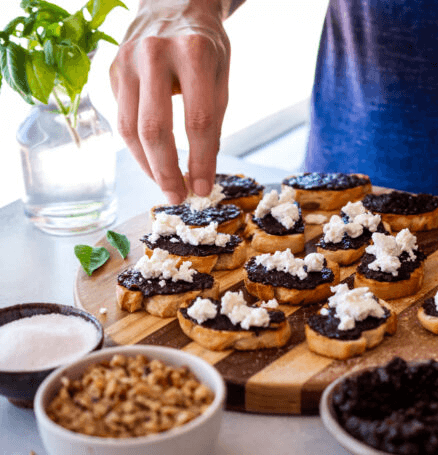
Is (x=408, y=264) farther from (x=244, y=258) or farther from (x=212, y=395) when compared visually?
(x=212, y=395)

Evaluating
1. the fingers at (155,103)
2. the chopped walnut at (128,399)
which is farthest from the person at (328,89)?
the chopped walnut at (128,399)

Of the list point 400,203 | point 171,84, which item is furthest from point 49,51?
point 400,203

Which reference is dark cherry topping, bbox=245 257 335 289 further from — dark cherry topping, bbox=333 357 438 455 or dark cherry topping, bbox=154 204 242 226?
dark cherry topping, bbox=333 357 438 455

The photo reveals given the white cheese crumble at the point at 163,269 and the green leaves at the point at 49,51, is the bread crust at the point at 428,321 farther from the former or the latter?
the green leaves at the point at 49,51

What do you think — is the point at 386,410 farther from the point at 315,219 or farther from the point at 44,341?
the point at 315,219

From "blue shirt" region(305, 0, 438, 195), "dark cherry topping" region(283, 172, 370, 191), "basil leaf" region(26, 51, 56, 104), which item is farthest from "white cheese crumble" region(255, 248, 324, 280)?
"blue shirt" region(305, 0, 438, 195)
